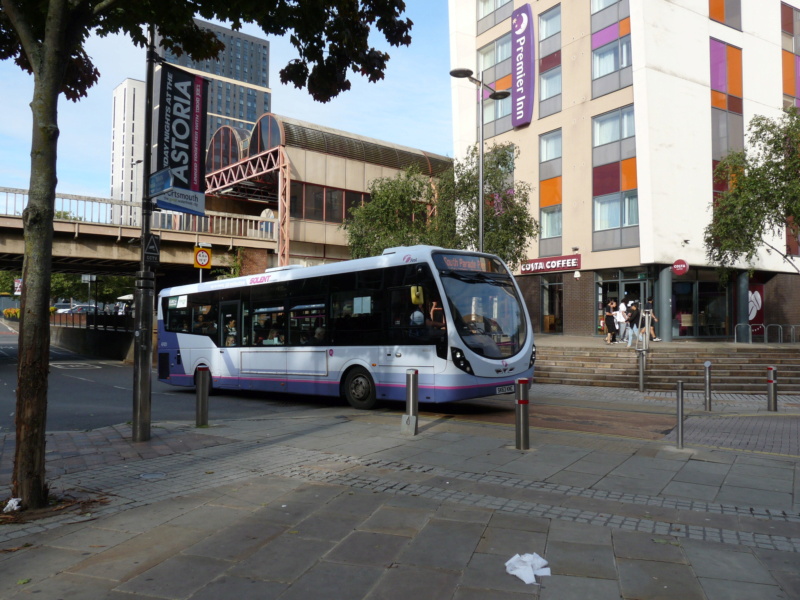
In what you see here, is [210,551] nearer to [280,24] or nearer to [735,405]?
[280,24]

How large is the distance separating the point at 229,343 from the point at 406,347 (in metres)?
5.70

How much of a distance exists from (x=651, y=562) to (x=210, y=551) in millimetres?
3004

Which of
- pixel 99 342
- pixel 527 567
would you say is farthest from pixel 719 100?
pixel 99 342

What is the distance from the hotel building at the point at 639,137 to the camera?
25.9 meters

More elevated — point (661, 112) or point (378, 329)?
point (661, 112)

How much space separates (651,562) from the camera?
14.1 ft

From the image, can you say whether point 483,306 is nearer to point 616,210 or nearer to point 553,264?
point 616,210

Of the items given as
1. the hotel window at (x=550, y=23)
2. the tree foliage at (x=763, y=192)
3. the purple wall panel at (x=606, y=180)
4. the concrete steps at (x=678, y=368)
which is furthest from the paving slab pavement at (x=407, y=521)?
the hotel window at (x=550, y=23)

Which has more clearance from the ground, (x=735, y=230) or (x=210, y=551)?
(x=735, y=230)

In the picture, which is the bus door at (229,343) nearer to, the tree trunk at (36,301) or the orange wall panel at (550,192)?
the tree trunk at (36,301)

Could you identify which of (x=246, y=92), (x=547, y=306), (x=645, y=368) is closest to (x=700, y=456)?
(x=645, y=368)

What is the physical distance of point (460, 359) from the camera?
10.6m

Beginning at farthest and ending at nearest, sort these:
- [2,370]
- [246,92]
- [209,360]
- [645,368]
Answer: [246,92] → [2,370] → [645,368] → [209,360]

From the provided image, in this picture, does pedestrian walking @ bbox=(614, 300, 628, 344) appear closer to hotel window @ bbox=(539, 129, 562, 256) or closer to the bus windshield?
hotel window @ bbox=(539, 129, 562, 256)
